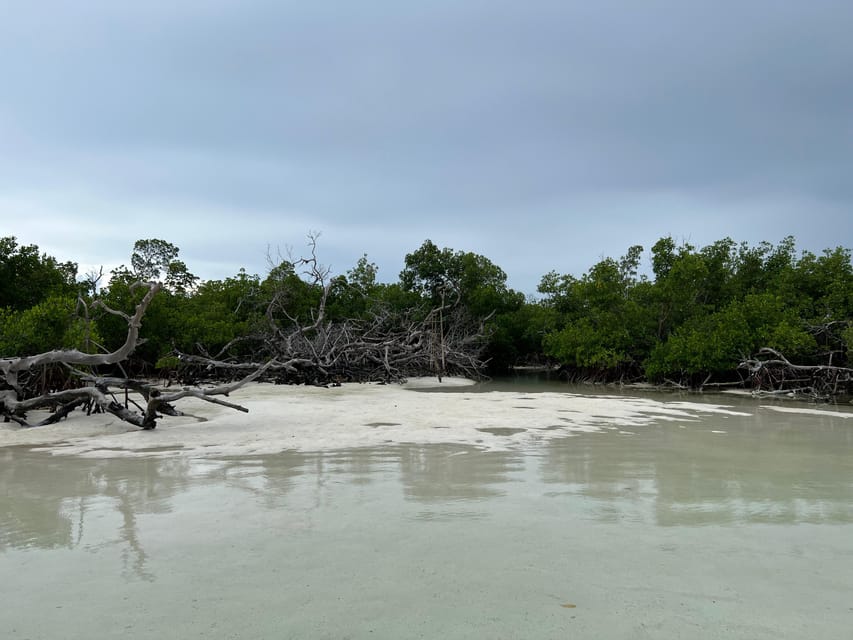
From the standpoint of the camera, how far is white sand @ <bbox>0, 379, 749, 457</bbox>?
7.71 m

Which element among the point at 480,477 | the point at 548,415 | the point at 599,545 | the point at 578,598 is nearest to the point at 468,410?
the point at 548,415

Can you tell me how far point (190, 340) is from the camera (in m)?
20.6

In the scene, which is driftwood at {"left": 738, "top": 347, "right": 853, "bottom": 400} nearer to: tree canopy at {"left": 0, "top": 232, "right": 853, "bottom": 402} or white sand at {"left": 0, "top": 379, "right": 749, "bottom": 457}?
tree canopy at {"left": 0, "top": 232, "right": 853, "bottom": 402}

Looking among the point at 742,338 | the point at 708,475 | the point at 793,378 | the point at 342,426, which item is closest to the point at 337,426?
the point at 342,426

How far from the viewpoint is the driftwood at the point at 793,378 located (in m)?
16.8

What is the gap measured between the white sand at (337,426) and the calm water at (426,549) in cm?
116

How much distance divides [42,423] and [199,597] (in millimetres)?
8038

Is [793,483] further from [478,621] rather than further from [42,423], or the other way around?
[42,423]

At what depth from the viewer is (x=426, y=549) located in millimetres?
3689

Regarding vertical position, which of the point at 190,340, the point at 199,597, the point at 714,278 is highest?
the point at 714,278

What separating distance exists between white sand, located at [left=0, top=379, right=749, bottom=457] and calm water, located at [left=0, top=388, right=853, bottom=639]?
3.80ft

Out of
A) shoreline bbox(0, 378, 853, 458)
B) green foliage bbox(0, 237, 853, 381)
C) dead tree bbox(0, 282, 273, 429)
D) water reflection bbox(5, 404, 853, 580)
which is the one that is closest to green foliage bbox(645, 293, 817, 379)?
green foliage bbox(0, 237, 853, 381)

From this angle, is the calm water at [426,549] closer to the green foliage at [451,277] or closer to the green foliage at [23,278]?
the green foliage at [23,278]

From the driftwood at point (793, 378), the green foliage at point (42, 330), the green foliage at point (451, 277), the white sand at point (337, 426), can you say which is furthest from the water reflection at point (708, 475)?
the green foliage at point (451, 277)
